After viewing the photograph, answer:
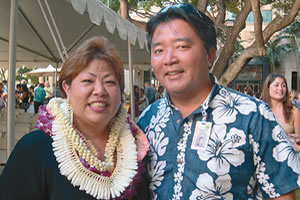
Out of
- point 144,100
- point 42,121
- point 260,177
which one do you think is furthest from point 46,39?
point 260,177

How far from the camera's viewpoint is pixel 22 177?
1451mm

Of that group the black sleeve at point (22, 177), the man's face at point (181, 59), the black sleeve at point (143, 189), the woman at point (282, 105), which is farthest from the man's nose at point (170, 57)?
the woman at point (282, 105)

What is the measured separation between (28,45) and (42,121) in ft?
24.7

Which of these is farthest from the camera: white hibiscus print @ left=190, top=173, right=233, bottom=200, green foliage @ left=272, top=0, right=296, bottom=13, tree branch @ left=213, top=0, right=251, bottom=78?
green foliage @ left=272, top=0, right=296, bottom=13

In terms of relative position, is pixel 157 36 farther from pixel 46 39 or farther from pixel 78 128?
pixel 46 39

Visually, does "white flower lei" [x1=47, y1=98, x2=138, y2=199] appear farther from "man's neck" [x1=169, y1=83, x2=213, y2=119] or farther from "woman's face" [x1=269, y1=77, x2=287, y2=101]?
"woman's face" [x1=269, y1=77, x2=287, y2=101]

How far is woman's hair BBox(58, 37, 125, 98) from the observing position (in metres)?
1.62

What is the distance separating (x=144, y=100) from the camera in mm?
10359

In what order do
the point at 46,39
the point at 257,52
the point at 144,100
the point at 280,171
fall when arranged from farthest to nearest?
the point at 144,100 < the point at 46,39 < the point at 257,52 < the point at 280,171

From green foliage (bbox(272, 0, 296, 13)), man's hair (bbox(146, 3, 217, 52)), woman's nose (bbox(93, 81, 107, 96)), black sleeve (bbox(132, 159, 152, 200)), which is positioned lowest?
black sleeve (bbox(132, 159, 152, 200))

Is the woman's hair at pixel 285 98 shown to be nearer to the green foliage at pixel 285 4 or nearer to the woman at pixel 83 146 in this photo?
the woman at pixel 83 146

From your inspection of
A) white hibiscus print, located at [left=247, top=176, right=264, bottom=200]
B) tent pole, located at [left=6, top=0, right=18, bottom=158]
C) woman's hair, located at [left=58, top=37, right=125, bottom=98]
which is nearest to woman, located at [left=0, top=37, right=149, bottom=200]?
woman's hair, located at [left=58, top=37, right=125, bottom=98]

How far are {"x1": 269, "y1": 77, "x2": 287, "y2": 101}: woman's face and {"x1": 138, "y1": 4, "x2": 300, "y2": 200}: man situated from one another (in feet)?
9.87

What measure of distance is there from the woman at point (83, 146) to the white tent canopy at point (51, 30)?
2027mm
